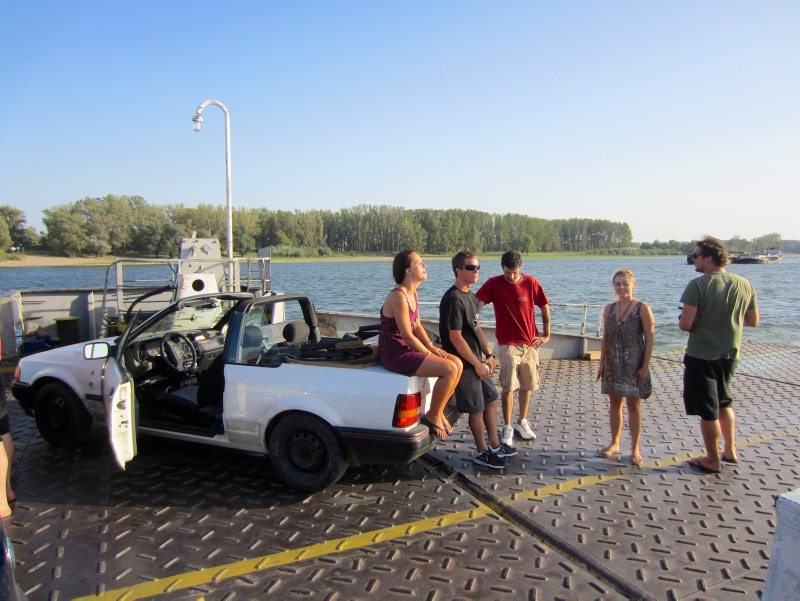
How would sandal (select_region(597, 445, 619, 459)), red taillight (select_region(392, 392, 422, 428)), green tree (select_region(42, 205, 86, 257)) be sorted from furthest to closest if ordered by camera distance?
green tree (select_region(42, 205, 86, 257)) → sandal (select_region(597, 445, 619, 459)) → red taillight (select_region(392, 392, 422, 428))

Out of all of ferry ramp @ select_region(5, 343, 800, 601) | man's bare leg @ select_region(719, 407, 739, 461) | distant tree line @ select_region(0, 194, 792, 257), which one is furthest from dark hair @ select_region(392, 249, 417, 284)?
distant tree line @ select_region(0, 194, 792, 257)

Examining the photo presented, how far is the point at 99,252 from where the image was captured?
2501 inches

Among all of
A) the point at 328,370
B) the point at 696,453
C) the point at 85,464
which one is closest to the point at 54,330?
the point at 85,464

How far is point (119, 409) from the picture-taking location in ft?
12.9

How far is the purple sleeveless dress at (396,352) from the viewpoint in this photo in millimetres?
3803

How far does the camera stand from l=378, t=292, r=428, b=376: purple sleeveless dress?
150 inches

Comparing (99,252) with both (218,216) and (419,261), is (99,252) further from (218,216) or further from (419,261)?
(419,261)

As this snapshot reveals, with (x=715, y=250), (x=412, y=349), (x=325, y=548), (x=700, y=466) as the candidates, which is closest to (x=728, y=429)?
(x=700, y=466)

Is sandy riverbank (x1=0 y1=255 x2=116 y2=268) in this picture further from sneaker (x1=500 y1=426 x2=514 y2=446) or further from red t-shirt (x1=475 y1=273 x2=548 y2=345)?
sneaker (x1=500 y1=426 x2=514 y2=446)

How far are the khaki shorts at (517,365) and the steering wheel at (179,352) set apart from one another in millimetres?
3095

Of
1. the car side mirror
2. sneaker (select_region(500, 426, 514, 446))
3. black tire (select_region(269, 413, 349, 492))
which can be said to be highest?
the car side mirror

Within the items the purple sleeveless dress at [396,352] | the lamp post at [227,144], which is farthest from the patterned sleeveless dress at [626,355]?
the lamp post at [227,144]

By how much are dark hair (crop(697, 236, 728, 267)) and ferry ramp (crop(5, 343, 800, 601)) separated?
1.79 m

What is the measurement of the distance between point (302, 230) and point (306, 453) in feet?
251
